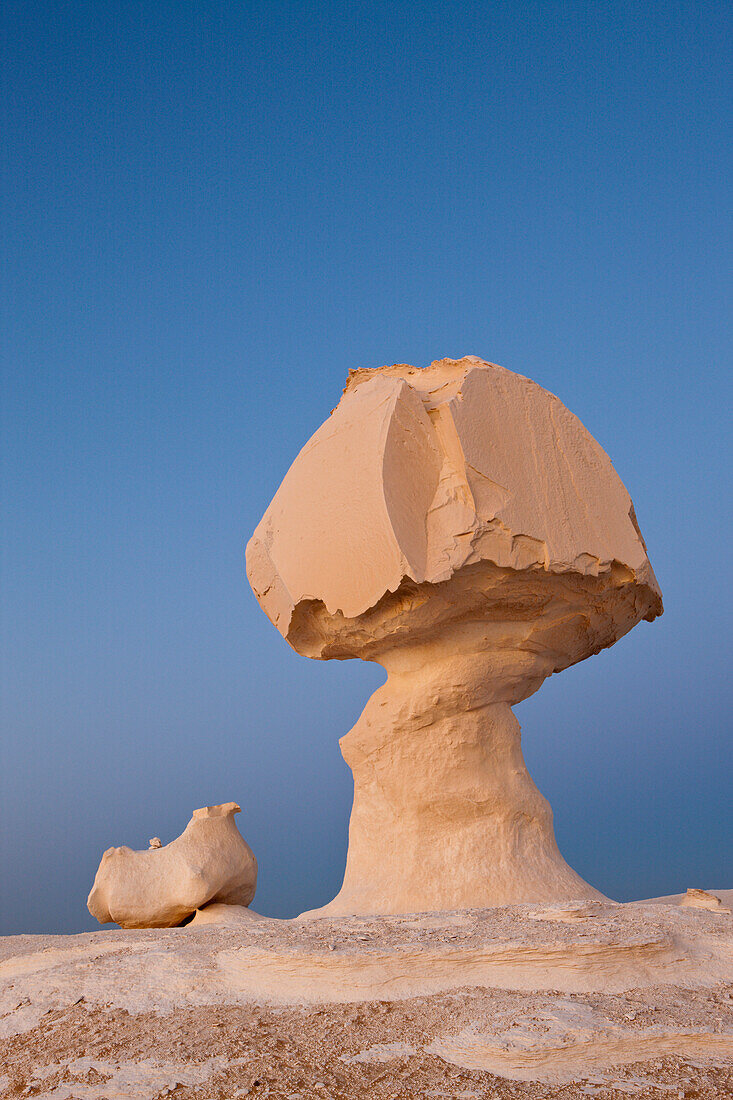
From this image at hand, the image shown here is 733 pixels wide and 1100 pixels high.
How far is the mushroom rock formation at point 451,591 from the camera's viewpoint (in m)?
6.57

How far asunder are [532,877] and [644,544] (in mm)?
2804

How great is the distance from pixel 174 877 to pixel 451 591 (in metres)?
3.42

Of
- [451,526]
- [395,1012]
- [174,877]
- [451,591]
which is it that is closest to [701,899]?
[451,591]

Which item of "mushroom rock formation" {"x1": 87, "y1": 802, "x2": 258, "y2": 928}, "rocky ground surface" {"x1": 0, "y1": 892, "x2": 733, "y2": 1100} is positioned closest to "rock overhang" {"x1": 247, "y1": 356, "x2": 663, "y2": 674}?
"mushroom rock formation" {"x1": 87, "y1": 802, "x2": 258, "y2": 928}

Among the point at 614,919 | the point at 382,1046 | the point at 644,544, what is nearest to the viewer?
the point at 382,1046

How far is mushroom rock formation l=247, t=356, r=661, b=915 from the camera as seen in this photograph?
6574mm

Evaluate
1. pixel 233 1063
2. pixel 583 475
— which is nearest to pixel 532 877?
pixel 583 475

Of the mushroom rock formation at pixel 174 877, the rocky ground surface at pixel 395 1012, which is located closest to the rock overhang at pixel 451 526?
the mushroom rock formation at pixel 174 877

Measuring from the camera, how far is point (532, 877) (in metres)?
6.69

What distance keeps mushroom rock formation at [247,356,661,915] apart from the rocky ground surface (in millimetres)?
1529

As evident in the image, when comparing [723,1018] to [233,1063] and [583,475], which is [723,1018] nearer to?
[233,1063]

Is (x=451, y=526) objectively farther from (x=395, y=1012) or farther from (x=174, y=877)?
(x=174, y=877)

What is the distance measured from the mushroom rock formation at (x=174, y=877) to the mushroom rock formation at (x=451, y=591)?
114 centimetres

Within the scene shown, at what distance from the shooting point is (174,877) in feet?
25.0
